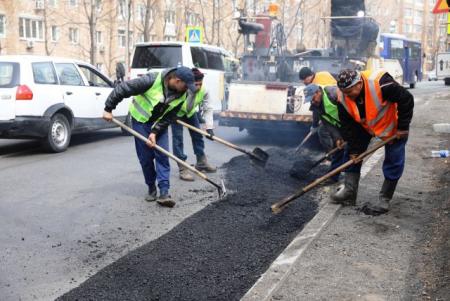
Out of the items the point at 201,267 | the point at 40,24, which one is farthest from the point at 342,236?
the point at 40,24

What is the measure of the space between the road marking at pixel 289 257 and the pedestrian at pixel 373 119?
0.39 meters

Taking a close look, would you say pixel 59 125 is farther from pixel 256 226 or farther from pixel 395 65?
pixel 395 65

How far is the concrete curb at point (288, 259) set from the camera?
354 centimetres

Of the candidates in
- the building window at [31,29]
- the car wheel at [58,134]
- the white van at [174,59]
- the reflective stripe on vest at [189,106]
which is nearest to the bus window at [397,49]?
the white van at [174,59]

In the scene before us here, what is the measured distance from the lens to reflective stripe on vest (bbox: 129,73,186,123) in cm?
563

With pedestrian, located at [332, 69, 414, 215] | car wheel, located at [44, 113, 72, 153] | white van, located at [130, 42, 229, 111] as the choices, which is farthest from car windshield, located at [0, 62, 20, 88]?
pedestrian, located at [332, 69, 414, 215]

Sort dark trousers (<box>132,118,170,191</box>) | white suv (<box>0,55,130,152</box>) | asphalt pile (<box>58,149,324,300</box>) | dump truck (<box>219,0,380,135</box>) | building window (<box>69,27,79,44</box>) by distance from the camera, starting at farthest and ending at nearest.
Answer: building window (<box>69,27,79,44</box>), dump truck (<box>219,0,380,135</box>), white suv (<box>0,55,130,152</box>), dark trousers (<box>132,118,170,191</box>), asphalt pile (<box>58,149,324,300</box>)

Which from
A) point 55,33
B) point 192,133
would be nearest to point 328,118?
point 192,133

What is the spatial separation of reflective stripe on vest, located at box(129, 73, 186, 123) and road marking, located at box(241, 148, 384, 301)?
6.22 ft

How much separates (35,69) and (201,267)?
5895 mm

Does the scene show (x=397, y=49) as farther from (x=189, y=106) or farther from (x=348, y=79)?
(x=348, y=79)

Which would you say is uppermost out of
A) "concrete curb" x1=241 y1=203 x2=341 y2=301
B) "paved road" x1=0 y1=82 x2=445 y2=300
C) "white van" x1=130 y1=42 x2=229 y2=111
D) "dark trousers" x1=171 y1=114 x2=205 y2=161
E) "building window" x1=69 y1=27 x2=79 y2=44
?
"building window" x1=69 y1=27 x2=79 y2=44

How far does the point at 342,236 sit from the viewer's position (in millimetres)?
4703

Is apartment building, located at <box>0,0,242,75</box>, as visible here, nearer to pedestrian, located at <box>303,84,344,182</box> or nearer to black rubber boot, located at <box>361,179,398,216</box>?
pedestrian, located at <box>303,84,344,182</box>
